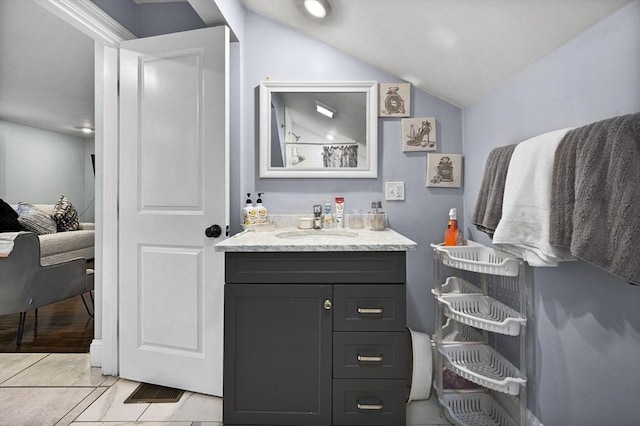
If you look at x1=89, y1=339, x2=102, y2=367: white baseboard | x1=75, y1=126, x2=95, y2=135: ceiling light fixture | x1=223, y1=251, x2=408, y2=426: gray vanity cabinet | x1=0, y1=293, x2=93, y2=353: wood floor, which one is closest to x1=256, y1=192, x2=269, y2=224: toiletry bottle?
x1=223, y1=251, x2=408, y2=426: gray vanity cabinet

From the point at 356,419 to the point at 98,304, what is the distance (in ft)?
5.68

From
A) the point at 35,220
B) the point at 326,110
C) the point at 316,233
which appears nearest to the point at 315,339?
the point at 316,233

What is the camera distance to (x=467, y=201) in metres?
1.92

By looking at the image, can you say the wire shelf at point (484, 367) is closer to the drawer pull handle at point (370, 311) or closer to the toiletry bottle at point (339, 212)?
the drawer pull handle at point (370, 311)

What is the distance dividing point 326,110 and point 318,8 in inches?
20.9

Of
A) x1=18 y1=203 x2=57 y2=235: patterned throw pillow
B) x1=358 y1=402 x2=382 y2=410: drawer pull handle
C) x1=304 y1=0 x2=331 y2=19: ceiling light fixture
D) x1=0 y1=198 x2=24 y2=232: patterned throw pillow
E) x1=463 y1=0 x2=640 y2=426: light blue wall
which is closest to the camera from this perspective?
x1=463 y1=0 x2=640 y2=426: light blue wall

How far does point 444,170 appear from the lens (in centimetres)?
195

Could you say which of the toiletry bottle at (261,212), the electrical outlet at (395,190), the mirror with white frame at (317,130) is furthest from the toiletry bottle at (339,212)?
the toiletry bottle at (261,212)

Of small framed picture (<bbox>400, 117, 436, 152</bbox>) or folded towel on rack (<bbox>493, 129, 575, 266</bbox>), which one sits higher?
small framed picture (<bbox>400, 117, 436, 152</bbox>)

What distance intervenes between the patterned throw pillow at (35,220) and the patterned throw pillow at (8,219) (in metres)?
0.10

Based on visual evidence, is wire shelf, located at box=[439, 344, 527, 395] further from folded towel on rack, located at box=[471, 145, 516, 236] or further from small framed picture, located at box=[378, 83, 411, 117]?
small framed picture, located at box=[378, 83, 411, 117]

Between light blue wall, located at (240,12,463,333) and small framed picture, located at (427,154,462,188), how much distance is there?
0.13 ft

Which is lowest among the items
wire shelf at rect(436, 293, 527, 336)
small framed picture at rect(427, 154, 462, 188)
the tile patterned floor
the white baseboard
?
the tile patterned floor

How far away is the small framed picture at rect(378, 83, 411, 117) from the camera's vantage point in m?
1.94
